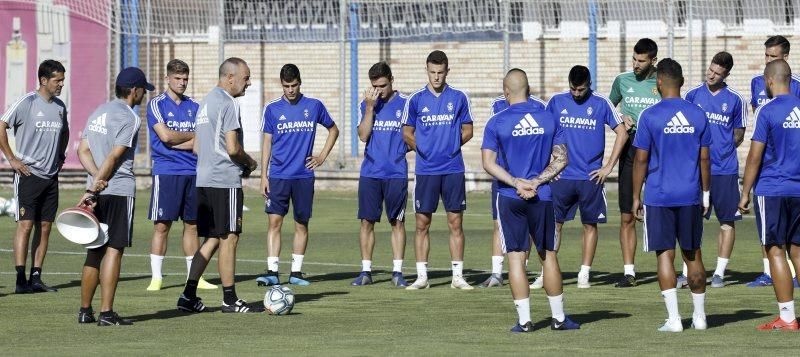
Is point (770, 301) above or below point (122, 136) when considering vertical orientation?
below

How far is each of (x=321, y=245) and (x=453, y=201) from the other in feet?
18.7

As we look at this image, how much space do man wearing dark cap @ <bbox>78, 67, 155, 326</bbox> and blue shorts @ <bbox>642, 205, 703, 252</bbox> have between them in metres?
4.10

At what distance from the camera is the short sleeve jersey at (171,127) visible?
15633mm

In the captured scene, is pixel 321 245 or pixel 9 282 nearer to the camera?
pixel 9 282

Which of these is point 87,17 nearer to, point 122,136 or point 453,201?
point 453,201

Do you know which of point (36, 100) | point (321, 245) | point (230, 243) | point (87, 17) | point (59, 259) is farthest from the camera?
point (87, 17)

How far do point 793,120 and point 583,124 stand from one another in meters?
3.51

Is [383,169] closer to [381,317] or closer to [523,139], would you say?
[381,317]

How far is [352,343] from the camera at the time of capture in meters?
11.3

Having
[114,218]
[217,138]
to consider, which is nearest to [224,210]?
[217,138]

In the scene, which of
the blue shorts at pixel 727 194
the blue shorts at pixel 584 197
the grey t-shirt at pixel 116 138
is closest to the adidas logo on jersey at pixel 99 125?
the grey t-shirt at pixel 116 138

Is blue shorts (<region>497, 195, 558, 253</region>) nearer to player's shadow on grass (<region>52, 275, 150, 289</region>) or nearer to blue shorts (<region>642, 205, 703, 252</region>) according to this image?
blue shorts (<region>642, 205, 703, 252</region>)

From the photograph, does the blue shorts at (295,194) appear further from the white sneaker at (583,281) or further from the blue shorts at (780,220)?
the blue shorts at (780,220)

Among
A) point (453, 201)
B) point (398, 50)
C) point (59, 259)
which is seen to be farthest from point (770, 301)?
point (398, 50)
